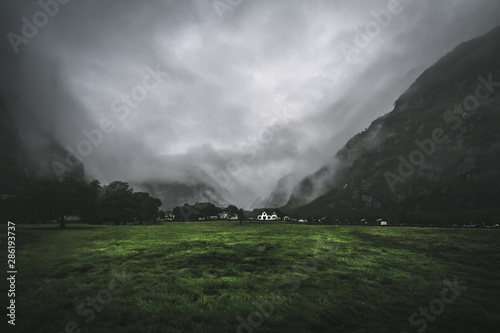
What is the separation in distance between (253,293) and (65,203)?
70.3m

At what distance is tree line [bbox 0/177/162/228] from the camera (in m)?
56.4

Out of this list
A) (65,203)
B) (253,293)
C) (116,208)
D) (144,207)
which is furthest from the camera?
(144,207)

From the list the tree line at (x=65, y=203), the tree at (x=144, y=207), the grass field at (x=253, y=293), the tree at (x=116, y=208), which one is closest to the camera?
the grass field at (x=253, y=293)

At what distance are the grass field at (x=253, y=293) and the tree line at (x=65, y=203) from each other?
46399 mm

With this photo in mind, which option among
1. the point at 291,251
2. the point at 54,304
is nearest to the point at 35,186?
the point at 54,304

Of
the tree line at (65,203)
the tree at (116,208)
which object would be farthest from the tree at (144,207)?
the tree at (116,208)

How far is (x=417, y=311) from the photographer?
1078cm

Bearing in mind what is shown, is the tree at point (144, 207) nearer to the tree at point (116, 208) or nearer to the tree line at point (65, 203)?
the tree line at point (65, 203)

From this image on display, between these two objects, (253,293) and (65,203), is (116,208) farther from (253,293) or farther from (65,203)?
(253,293)

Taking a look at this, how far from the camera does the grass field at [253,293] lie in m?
9.28

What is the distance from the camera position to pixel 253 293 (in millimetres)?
12336

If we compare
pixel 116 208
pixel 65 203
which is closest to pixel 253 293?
pixel 65 203

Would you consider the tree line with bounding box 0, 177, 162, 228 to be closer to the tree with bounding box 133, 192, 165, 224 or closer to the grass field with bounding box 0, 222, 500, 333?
the tree with bounding box 133, 192, 165, 224

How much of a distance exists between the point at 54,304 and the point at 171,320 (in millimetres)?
6735
